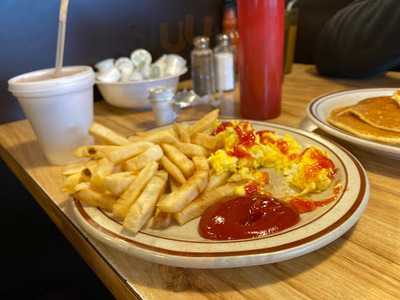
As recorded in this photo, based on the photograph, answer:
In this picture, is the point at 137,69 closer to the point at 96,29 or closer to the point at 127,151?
the point at 96,29

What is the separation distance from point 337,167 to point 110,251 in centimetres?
43

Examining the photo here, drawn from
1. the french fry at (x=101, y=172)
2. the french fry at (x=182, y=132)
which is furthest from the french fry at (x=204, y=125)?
the french fry at (x=101, y=172)

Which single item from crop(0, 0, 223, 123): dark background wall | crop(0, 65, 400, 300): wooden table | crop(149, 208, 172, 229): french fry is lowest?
crop(0, 65, 400, 300): wooden table

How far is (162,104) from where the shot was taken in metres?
1.11

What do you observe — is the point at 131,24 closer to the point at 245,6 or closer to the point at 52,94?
the point at 245,6

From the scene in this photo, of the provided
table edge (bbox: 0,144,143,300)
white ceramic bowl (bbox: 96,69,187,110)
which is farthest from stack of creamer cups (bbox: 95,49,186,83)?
table edge (bbox: 0,144,143,300)

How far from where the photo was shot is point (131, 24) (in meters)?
1.50

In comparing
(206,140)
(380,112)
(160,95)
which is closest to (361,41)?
(380,112)

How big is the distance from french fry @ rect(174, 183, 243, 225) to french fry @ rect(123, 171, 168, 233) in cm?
5

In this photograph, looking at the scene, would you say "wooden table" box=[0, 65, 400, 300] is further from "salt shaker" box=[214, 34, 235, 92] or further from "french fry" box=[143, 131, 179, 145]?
"salt shaker" box=[214, 34, 235, 92]

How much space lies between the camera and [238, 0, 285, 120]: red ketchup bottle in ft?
3.28

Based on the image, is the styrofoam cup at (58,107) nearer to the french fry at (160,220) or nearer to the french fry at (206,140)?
the french fry at (206,140)

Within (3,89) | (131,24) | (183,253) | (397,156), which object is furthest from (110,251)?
(131,24)

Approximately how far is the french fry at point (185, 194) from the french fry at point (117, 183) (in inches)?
2.8
